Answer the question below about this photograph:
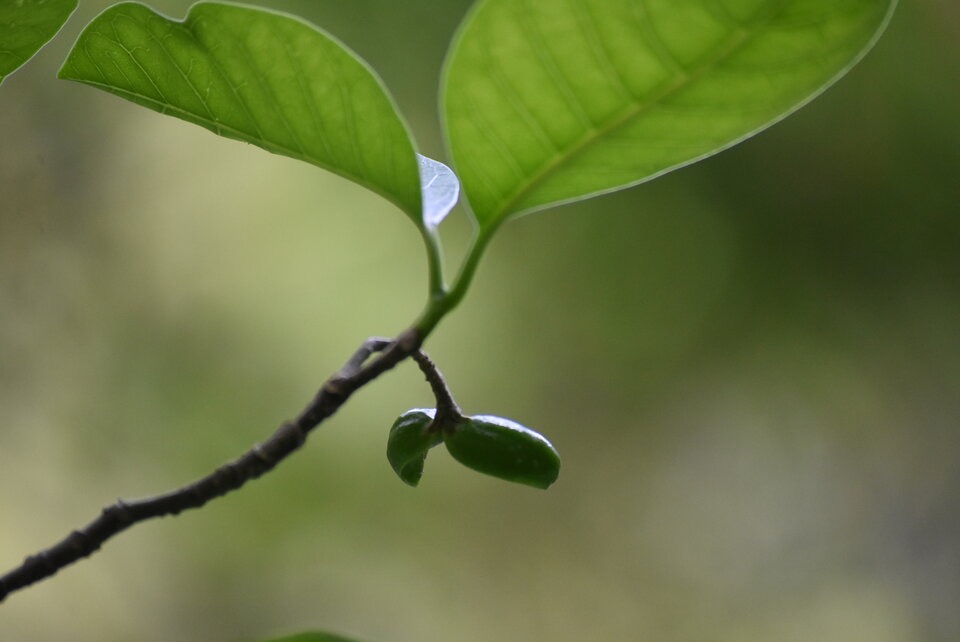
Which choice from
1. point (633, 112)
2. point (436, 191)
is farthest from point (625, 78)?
point (436, 191)

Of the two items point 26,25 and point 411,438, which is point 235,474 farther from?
point 26,25

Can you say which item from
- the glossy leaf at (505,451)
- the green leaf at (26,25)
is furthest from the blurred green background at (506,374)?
Answer: the glossy leaf at (505,451)

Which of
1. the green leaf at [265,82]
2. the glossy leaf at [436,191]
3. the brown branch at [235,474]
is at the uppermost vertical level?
the green leaf at [265,82]

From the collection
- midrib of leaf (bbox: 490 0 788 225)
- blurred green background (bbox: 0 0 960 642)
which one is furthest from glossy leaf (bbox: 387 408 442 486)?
blurred green background (bbox: 0 0 960 642)

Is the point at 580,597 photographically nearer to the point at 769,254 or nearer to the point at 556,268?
the point at 556,268

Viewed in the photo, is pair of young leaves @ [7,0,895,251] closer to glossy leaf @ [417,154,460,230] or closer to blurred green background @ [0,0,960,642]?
glossy leaf @ [417,154,460,230]

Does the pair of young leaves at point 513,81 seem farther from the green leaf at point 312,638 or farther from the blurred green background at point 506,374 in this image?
the blurred green background at point 506,374

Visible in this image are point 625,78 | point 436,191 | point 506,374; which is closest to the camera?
point 625,78
